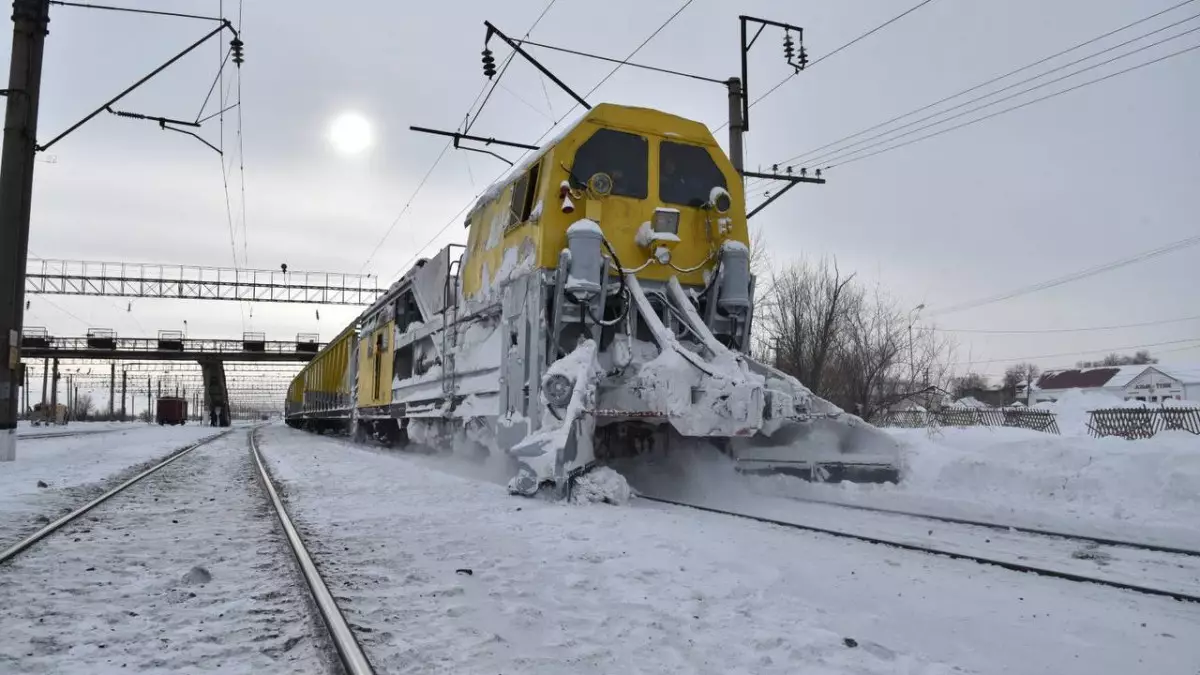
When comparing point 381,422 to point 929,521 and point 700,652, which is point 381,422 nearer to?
point 929,521

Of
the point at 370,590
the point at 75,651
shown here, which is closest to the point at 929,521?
the point at 370,590

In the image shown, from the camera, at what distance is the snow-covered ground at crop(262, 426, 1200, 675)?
10.4ft

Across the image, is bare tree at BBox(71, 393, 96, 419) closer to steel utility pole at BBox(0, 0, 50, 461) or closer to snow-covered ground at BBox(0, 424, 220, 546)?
snow-covered ground at BBox(0, 424, 220, 546)

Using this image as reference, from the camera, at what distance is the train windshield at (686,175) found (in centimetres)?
886

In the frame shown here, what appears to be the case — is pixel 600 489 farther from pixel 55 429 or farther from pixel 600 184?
pixel 55 429

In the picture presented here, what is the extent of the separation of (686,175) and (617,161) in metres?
0.94

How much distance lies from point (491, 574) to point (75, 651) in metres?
2.05

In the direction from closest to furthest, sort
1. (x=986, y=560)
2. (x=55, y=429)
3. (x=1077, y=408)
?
1. (x=986, y=560)
2. (x=1077, y=408)
3. (x=55, y=429)

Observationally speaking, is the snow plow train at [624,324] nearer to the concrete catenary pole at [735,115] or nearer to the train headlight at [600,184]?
the train headlight at [600,184]

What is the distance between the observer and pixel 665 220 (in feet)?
28.1

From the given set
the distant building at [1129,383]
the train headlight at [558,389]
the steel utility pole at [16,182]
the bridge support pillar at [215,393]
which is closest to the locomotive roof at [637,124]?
the train headlight at [558,389]

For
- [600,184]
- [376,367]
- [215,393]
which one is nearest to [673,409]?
[600,184]

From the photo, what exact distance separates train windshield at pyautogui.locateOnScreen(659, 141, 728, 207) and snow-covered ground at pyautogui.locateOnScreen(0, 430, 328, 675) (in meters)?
5.51

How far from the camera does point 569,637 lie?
3406 mm
